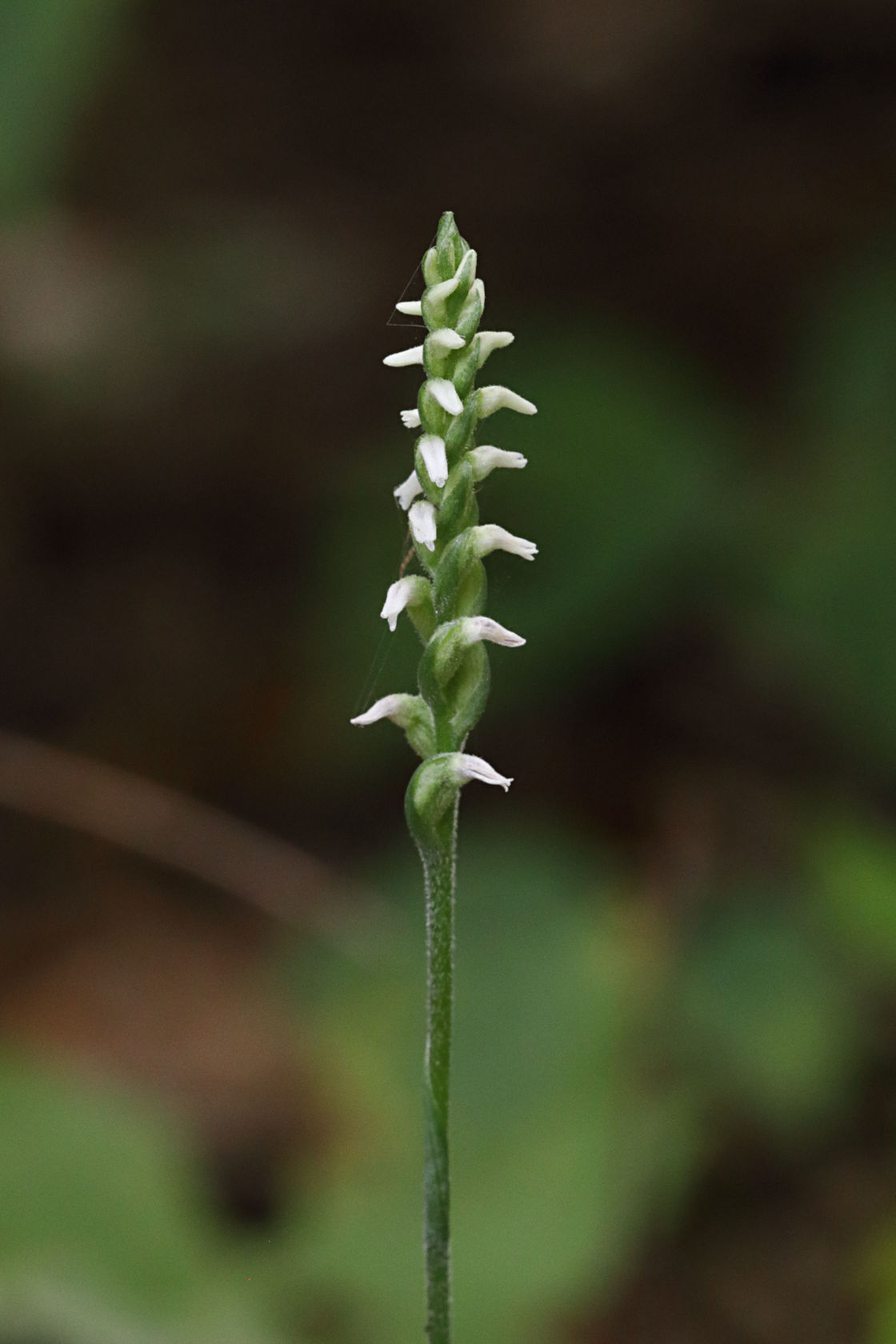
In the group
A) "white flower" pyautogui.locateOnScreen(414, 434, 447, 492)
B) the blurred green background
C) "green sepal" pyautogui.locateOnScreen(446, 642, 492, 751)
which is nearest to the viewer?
"white flower" pyautogui.locateOnScreen(414, 434, 447, 492)

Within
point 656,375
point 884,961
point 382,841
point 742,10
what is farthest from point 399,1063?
point 742,10

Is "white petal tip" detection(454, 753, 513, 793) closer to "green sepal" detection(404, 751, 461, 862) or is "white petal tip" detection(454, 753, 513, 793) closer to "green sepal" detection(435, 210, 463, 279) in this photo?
"green sepal" detection(404, 751, 461, 862)

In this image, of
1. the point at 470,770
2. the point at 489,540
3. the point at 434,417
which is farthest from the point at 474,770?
the point at 434,417

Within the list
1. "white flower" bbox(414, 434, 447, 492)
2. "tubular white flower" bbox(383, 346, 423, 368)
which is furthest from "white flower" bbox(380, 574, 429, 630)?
"tubular white flower" bbox(383, 346, 423, 368)

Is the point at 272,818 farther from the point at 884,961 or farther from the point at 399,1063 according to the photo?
the point at 884,961

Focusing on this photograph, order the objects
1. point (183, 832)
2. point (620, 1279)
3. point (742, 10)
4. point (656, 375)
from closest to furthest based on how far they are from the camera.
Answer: point (620, 1279), point (183, 832), point (656, 375), point (742, 10)

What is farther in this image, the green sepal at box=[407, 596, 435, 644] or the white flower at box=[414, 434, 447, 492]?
the green sepal at box=[407, 596, 435, 644]
